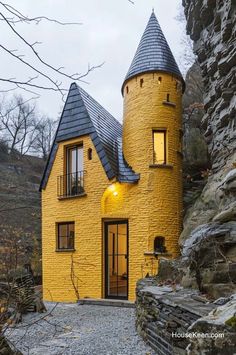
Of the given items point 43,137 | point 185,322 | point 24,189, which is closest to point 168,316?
point 185,322

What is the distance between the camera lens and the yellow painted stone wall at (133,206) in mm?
10477

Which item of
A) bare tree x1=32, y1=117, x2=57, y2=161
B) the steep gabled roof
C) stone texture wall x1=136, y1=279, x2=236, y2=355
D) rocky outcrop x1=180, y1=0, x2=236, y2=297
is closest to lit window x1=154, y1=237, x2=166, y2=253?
rocky outcrop x1=180, y1=0, x2=236, y2=297

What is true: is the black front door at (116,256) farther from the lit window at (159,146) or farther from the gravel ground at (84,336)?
the lit window at (159,146)

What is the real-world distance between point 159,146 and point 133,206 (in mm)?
2095

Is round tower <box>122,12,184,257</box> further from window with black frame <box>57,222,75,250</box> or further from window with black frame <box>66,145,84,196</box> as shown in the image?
window with black frame <box>57,222,75,250</box>

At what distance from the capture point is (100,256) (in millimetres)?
10578

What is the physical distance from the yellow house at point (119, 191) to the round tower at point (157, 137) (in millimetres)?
31

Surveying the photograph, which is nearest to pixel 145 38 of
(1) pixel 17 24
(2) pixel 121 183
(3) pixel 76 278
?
(2) pixel 121 183

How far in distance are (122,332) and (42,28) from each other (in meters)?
5.56

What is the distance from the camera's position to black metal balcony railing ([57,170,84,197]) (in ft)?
37.5

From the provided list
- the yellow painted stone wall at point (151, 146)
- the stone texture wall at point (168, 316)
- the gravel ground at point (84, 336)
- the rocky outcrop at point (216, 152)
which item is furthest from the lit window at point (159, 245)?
the stone texture wall at point (168, 316)

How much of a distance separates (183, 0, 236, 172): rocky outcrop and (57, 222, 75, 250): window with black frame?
5152 millimetres

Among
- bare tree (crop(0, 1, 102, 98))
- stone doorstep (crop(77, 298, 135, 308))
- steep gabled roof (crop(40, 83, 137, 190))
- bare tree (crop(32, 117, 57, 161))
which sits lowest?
stone doorstep (crop(77, 298, 135, 308))

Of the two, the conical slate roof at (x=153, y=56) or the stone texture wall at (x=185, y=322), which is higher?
the conical slate roof at (x=153, y=56)
